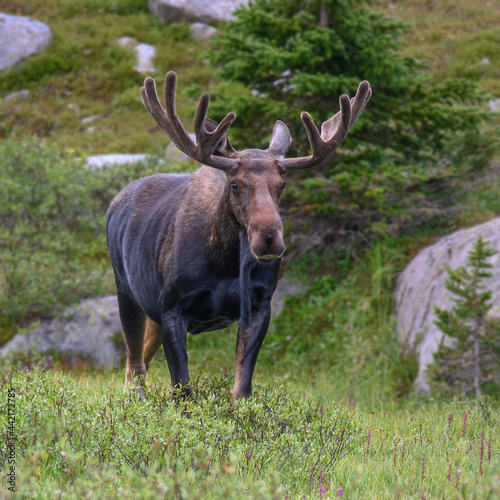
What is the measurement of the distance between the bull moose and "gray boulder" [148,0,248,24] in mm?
17197

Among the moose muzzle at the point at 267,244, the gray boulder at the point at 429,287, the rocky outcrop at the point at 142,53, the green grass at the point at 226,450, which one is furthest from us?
the rocky outcrop at the point at 142,53

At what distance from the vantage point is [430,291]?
8.98m

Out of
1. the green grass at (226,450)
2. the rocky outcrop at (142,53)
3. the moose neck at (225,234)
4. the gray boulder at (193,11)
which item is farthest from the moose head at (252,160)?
the gray boulder at (193,11)

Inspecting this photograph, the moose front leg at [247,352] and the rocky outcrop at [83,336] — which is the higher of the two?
the moose front leg at [247,352]

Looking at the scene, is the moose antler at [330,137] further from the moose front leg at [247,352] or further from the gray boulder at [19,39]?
the gray boulder at [19,39]

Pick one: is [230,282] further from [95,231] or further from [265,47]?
[95,231]

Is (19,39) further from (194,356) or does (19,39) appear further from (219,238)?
(219,238)

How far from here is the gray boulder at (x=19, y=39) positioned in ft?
64.4

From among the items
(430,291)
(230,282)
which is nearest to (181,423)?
(230,282)

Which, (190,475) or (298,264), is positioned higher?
(190,475)

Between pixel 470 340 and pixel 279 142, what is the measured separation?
3813mm

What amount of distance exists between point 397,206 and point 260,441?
6.47m

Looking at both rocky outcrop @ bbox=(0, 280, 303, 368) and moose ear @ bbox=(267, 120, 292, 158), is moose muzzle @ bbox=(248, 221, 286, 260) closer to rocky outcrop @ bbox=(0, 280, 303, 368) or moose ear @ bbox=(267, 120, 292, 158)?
moose ear @ bbox=(267, 120, 292, 158)

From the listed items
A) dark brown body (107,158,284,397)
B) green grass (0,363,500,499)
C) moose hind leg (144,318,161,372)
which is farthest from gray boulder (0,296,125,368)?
green grass (0,363,500,499)
